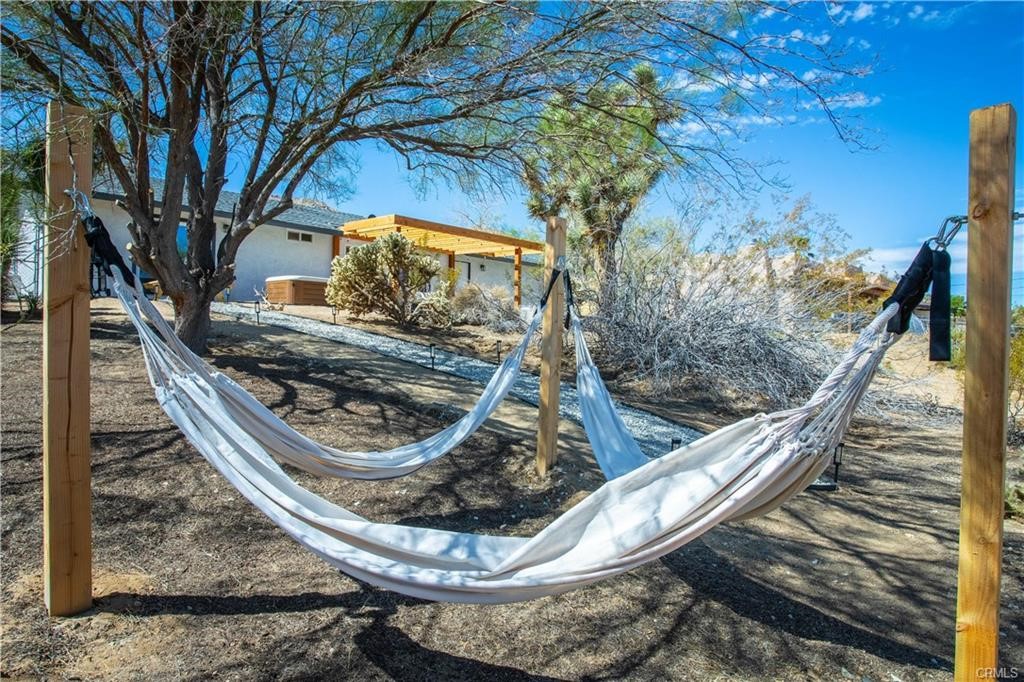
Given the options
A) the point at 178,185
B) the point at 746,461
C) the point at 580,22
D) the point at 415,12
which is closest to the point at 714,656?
the point at 746,461

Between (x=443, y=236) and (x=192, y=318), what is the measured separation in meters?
8.13

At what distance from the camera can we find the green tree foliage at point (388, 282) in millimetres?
8031

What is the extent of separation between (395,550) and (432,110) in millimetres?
3523

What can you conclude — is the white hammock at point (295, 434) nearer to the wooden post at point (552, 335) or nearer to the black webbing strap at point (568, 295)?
the wooden post at point (552, 335)

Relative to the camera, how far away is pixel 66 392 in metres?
1.94

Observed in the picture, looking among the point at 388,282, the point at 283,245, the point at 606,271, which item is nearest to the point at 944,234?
the point at 606,271

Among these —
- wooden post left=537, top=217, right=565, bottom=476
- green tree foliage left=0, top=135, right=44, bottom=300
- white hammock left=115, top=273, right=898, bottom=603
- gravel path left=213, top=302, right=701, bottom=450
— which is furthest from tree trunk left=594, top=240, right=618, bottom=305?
white hammock left=115, top=273, right=898, bottom=603

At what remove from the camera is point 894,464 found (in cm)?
462

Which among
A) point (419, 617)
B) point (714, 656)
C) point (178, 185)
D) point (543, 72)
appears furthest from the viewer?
point (178, 185)

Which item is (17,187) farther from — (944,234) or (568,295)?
(944,234)

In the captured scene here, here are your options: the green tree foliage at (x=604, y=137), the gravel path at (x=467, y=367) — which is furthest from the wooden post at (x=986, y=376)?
the green tree foliage at (x=604, y=137)

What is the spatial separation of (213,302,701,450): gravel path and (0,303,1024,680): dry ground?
0.93 m

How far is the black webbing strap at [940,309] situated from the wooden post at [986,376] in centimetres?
13

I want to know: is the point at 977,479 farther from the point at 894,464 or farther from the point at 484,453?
the point at 894,464
